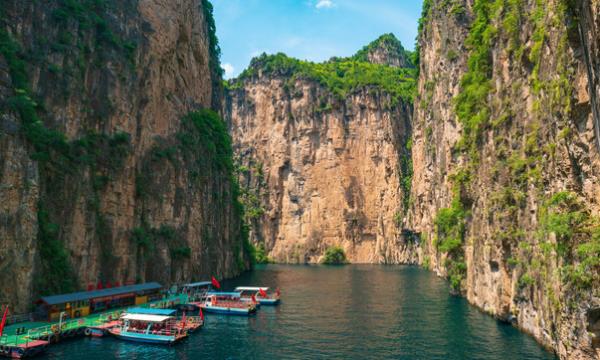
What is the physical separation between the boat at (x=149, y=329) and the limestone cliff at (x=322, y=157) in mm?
96447

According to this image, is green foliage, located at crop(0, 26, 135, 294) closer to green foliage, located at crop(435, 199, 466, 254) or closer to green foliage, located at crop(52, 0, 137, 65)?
green foliage, located at crop(52, 0, 137, 65)

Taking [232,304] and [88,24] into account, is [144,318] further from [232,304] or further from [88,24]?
[88,24]

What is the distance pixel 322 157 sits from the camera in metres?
144

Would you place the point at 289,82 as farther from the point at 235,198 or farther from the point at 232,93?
the point at 235,198

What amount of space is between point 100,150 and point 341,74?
11646cm

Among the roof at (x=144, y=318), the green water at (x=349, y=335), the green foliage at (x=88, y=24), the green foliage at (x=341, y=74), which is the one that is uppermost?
the green foliage at (x=341, y=74)

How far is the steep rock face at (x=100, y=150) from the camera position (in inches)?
1645

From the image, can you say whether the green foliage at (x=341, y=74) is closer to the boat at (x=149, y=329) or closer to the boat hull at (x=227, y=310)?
the boat hull at (x=227, y=310)

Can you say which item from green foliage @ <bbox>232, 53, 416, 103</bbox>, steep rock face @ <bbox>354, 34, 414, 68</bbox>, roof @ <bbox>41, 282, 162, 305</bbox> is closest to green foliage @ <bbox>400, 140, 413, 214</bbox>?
green foliage @ <bbox>232, 53, 416, 103</bbox>

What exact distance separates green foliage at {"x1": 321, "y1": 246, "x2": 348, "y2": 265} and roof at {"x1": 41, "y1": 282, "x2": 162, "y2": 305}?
8111cm

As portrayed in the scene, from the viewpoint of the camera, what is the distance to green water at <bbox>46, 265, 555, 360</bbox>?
34.0 m

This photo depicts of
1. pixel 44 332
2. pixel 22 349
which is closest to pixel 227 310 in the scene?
pixel 44 332

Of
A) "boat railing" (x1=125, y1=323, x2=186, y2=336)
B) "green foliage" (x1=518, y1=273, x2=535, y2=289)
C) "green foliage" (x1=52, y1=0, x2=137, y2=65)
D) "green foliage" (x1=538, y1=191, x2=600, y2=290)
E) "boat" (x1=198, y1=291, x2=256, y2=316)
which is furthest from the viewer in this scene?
"boat" (x1=198, y1=291, x2=256, y2=316)

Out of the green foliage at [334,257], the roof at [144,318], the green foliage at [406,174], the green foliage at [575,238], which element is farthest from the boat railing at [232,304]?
the green foliage at [406,174]
